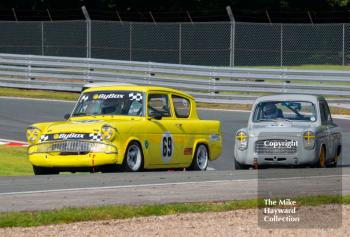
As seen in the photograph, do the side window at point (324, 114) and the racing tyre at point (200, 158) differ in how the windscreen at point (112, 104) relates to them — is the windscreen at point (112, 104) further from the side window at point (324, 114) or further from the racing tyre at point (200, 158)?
the side window at point (324, 114)

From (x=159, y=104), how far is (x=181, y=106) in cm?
55

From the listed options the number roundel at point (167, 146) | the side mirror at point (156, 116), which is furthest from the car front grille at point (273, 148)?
the side mirror at point (156, 116)

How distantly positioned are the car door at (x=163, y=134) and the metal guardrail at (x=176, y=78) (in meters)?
12.0

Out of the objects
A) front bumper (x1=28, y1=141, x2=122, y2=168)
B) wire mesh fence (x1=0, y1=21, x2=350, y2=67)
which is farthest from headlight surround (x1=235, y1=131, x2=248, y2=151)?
wire mesh fence (x1=0, y1=21, x2=350, y2=67)

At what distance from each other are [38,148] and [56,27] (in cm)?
2224

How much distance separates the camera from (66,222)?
10.0 metres

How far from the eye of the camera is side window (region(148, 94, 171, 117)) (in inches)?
634

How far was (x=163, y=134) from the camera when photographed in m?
15.7

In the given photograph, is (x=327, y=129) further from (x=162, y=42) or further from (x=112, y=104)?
(x=162, y=42)

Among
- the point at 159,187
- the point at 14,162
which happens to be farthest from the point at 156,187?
the point at 14,162

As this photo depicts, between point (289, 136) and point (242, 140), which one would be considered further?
point (242, 140)

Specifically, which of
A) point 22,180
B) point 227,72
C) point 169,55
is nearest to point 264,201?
point 22,180

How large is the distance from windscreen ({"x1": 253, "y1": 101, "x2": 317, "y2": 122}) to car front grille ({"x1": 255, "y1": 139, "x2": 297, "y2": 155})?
85cm

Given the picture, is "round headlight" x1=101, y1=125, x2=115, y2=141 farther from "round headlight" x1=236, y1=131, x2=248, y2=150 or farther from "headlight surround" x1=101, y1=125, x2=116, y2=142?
"round headlight" x1=236, y1=131, x2=248, y2=150
